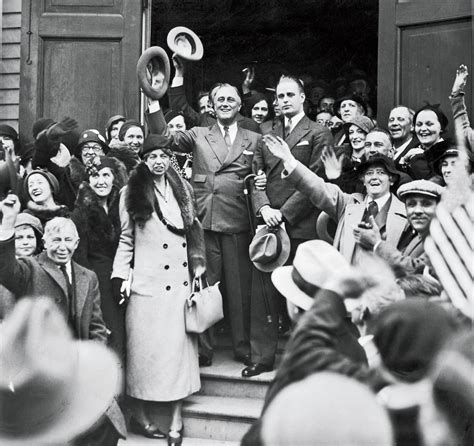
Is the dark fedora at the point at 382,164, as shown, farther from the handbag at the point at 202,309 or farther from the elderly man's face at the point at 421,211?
the handbag at the point at 202,309

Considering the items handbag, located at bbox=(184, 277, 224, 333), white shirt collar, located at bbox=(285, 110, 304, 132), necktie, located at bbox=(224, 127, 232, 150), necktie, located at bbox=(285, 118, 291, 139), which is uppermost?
white shirt collar, located at bbox=(285, 110, 304, 132)

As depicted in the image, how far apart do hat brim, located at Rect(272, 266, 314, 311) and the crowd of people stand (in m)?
0.01

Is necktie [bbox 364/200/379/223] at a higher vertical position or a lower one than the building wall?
lower

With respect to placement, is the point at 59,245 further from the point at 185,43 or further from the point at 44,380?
the point at 185,43

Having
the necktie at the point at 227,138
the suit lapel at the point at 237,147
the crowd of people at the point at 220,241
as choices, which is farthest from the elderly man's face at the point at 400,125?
the necktie at the point at 227,138

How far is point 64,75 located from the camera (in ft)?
24.0

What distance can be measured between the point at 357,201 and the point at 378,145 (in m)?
0.46

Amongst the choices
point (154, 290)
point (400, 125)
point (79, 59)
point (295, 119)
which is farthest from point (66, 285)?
point (79, 59)

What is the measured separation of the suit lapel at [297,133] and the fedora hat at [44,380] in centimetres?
181

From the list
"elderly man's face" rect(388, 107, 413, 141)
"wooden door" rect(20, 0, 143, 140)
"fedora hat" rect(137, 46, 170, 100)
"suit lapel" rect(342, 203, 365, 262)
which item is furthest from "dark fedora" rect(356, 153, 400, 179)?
"wooden door" rect(20, 0, 143, 140)

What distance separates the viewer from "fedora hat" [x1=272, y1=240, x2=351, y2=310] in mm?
4156

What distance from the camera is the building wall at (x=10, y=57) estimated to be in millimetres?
7492

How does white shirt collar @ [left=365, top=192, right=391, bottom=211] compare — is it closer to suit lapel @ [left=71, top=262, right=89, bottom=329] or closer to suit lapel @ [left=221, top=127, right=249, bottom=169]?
suit lapel @ [left=221, top=127, right=249, bottom=169]

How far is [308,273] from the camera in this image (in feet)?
14.0
